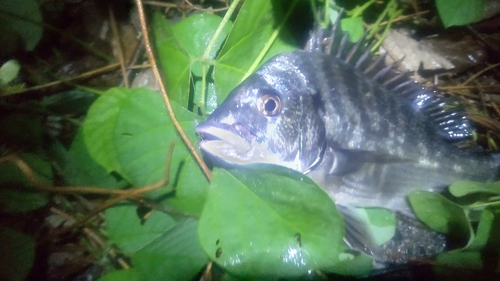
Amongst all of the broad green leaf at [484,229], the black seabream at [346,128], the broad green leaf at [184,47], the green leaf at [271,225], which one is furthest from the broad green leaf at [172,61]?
the broad green leaf at [484,229]

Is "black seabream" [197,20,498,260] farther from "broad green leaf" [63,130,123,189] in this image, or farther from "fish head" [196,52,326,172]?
"broad green leaf" [63,130,123,189]

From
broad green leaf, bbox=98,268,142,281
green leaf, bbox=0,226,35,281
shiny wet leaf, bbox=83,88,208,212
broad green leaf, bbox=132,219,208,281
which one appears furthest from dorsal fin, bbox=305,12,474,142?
green leaf, bbox=0,226,35,281

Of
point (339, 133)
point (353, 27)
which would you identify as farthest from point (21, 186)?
point (353, 27)

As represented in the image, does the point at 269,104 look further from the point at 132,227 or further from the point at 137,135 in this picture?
the point at 132,227

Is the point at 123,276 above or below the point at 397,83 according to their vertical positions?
below

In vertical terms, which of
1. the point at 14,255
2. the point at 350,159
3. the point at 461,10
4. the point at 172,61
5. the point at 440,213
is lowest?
the point at 14,255

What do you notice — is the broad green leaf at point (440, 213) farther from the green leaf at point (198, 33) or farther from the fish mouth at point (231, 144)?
the green leaf at point (198, 33)

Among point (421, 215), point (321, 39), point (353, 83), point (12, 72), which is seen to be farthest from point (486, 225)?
point (12, 72)
